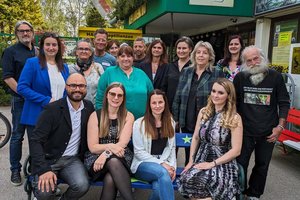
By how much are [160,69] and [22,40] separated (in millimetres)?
1755

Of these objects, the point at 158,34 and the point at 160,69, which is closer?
the point at 160,69

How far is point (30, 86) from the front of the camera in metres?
3.58

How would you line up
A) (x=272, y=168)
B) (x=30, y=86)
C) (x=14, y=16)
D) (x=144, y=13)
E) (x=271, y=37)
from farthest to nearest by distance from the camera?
(x=14, y=16) → (x=144, y=13) → (x=271, y=37) → (x=272, y=168) → (x=30, y=86)

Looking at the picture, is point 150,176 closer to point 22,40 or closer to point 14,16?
point 22,40

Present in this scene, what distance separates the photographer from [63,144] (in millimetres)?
3191

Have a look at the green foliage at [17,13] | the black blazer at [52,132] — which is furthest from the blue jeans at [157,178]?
the green foliage at [17,13]

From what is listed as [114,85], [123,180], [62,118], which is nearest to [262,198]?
[123,180]

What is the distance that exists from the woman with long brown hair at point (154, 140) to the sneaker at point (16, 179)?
164 centimetres

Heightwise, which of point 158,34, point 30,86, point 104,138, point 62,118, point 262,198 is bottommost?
point 262,198

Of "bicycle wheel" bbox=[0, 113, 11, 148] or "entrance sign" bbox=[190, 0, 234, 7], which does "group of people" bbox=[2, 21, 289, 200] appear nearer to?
"bicycle wheel" bbox=[0, 113, 11, 148]

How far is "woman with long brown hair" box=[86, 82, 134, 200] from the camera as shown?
9.82ft

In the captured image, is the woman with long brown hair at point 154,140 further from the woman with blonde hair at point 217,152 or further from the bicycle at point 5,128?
the bicycle at point 5,128

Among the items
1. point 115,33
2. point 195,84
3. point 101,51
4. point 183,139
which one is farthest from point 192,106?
point 115,33

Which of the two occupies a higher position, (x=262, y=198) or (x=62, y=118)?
(x=62, y=118)
